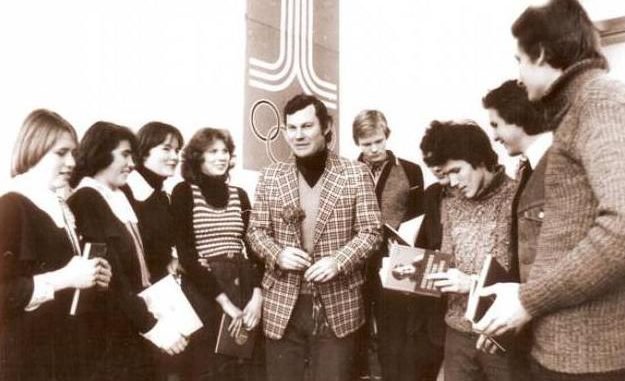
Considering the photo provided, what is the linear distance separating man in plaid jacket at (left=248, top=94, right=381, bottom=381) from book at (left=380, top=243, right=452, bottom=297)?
5.9 inches

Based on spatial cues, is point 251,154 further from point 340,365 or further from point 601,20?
point 601,20

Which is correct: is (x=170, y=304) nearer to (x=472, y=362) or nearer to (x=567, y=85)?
(x=472, y=362)

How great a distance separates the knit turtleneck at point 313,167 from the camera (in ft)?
7.22

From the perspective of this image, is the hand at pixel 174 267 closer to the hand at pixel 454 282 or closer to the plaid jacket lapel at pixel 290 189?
the plaid jacket lapel at pixel 290 189

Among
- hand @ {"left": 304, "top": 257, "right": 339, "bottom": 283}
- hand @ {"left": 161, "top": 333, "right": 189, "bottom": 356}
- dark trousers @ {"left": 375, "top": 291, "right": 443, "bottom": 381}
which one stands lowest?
dark trousers @ {"left": 375, "top": 291, "right": 443, "bottom": 381}

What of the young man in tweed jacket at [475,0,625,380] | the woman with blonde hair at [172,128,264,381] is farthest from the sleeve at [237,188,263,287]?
the young man in tweed jacket at [475,0,625,380]

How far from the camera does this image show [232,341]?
2240 mm

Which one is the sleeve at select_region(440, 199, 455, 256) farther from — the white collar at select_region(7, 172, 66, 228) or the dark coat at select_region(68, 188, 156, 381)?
the white collar at select_region(7, 172, 66, 228)

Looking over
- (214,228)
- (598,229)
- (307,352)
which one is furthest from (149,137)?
(598,229)

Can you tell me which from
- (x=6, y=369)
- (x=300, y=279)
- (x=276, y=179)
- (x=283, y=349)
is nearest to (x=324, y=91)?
(x=276, y=179)

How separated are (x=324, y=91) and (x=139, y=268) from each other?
4.14 ft

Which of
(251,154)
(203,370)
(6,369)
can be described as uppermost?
(251,154)

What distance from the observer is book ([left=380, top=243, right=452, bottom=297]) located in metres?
1.95

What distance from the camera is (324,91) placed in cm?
286
